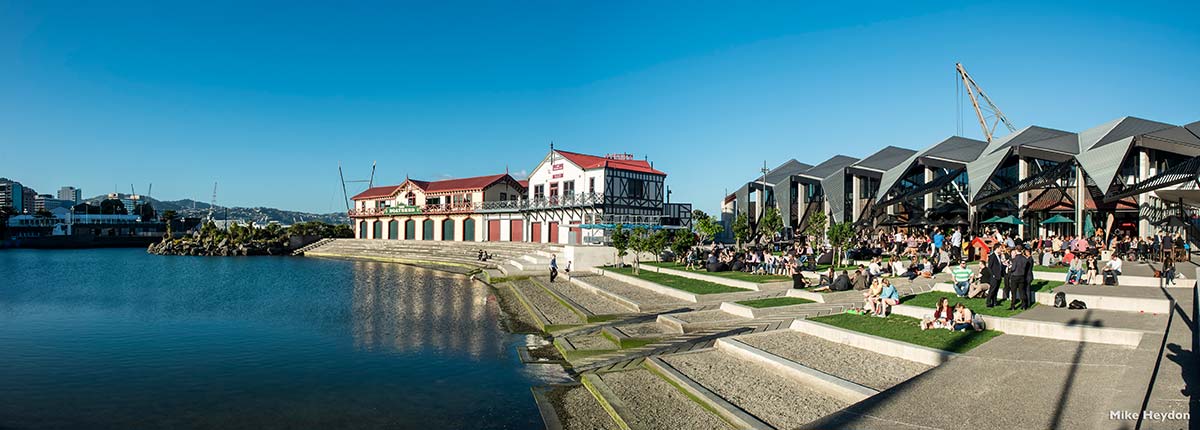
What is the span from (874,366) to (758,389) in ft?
6.77

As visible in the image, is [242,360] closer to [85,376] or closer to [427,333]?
[85,376]

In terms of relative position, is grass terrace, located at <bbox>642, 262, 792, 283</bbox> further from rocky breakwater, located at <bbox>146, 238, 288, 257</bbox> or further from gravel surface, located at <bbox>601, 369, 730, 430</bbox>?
rocky breakwater, located at <bbox>146, 238, 288, 257</bbox>

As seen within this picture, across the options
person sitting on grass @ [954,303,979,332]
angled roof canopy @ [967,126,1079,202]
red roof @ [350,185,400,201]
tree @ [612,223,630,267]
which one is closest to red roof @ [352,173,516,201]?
red roof @ [350,185,400,201]

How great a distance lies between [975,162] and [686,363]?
32255mm

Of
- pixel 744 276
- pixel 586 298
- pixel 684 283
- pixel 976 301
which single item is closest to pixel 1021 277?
pixel 976 301

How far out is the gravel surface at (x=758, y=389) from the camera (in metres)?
8.75

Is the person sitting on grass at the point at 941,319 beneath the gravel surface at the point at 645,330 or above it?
above

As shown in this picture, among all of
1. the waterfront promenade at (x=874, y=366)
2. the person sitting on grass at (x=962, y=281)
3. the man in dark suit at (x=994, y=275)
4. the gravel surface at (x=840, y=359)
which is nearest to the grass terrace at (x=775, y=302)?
the waterfront promenade at (x=874, y=366)

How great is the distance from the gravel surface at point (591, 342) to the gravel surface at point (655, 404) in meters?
2.52

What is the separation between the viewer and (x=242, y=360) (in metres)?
14.9

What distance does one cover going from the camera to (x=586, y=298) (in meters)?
23.7

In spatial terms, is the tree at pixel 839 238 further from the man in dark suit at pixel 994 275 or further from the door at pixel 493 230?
the door at pixel 493 230

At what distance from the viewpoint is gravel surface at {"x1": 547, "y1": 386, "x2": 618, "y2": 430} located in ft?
32.2

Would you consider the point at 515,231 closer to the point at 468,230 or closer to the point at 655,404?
the point at 468,230
